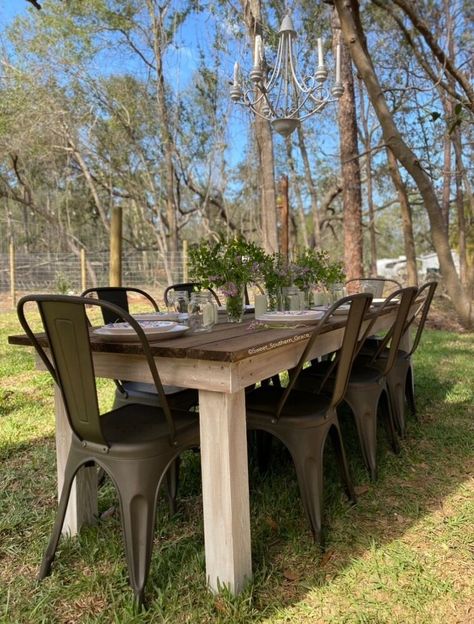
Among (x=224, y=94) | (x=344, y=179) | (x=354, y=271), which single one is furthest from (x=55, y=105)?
(x=354, y=271)

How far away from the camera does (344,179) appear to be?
22.4ft

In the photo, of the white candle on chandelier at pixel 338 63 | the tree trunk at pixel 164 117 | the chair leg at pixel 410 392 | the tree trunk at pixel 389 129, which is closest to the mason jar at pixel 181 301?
the chair leg at pixel 410 392

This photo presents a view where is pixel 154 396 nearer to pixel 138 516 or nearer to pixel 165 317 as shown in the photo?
pixel 165 317

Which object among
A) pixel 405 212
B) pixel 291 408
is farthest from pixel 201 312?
pixel 405 212

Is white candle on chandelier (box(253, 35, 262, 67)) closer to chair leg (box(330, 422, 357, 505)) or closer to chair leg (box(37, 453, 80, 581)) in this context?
chair leg (box(330, 422, 357, 505))

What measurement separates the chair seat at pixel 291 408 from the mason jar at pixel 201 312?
34 cm

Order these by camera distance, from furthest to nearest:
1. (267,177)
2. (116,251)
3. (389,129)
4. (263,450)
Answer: (267,177), (389,129), (116,251), (263,450)

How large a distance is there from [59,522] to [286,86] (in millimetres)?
3281

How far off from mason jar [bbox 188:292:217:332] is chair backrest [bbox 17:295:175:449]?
1.51 ft

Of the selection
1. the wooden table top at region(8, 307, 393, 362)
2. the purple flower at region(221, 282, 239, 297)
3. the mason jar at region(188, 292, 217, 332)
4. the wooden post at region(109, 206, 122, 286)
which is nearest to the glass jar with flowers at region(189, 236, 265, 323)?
the purple flower at region(221, 282, 239, 297)

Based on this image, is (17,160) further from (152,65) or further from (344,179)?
(344,179)

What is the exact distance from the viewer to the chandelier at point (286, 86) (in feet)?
9.95

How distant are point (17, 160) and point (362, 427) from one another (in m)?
14.1

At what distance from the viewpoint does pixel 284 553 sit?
1.51 metres
